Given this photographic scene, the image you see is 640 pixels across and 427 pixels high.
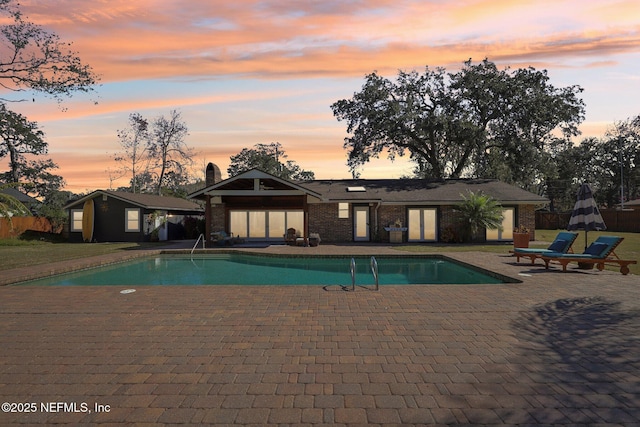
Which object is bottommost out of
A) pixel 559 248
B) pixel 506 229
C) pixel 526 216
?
pixel 559 248

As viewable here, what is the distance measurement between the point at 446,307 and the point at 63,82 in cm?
2310

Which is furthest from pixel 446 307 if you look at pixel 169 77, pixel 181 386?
pixel 169 77

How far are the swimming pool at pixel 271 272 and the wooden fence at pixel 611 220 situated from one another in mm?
27395

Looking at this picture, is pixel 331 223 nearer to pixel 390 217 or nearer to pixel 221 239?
pixel 390 217

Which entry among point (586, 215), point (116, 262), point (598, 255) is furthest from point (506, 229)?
point (116, 262)

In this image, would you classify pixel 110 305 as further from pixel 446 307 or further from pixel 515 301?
pixel 515 301

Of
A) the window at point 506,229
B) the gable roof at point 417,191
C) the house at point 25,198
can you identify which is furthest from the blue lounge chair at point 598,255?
the house at point 25,198

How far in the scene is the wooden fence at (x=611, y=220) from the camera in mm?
32344

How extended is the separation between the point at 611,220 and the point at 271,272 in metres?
35.2

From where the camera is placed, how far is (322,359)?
14.3ft

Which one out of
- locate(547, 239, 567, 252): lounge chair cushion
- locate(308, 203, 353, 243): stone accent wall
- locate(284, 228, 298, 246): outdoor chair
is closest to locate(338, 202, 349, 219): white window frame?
locate(308, 203, 353, 243): stone accent wall

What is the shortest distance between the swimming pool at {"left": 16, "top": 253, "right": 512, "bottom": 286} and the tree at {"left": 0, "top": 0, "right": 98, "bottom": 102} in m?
11.9

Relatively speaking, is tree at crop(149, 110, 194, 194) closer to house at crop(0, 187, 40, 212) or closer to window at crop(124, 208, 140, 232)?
house at crop(0, 187, 40, 212)

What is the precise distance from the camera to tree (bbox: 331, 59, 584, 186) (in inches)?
1200
